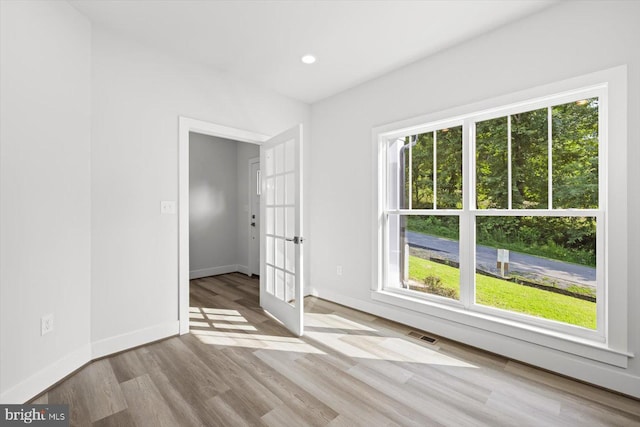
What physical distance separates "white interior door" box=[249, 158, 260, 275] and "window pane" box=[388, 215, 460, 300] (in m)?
2.64

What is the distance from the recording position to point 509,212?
2436 millimetres

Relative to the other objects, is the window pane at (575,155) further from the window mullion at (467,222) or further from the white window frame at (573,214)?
the window mullion at (467,222)

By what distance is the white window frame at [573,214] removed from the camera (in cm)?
188

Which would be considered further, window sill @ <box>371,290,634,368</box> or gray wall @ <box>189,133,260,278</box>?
gray wall @ <box>189,133,260,278</box>

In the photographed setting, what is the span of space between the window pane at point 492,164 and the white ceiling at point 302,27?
0.81 meters

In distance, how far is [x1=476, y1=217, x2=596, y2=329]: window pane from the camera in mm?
2117

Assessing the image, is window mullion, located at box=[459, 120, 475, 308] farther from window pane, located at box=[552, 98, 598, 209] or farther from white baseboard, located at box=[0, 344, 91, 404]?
white baseboard, located at box=[0, 344, 91, 404]

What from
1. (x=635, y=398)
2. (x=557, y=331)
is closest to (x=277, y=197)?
(x=557, y=331)

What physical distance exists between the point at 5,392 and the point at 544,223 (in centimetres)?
379

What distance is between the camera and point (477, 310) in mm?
2598

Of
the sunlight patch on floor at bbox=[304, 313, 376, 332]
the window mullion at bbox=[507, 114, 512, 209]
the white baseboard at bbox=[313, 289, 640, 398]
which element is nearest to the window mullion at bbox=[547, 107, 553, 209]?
the window mullion at bbox=[507, 114, 512, 209]

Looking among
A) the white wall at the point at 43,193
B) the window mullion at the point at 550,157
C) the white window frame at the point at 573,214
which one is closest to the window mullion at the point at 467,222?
the white window frame at the point at 573,214

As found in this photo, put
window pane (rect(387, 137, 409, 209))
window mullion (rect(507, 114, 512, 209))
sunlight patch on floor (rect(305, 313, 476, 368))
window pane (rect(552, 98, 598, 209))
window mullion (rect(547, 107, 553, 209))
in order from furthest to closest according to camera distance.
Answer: window pane (rect(387, 137, 409, 209))
window mullion (rect(507, 114, 512, 209))
sunlight patch on floor (rect(305, 313, 476, 368))
window mullion (rect(547, 107, 553, 209))
window pane (rect(552, 98, 598, 209))

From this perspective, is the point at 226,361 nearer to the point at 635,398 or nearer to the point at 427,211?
the point at 427,211
